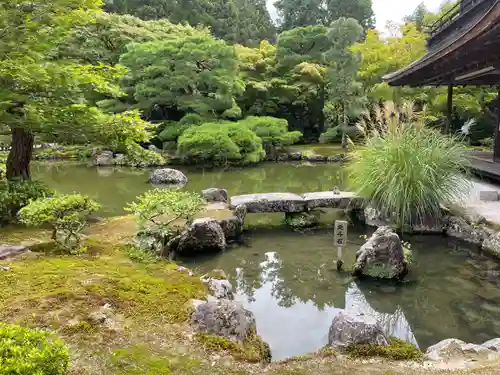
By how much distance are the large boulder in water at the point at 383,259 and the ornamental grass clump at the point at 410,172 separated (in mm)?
1340

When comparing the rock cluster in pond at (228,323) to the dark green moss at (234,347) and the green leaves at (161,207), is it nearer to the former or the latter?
the dark green moss at (234,347)

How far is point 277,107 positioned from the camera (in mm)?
20609

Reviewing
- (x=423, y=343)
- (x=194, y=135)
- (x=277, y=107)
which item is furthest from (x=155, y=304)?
(x=277, y=107)

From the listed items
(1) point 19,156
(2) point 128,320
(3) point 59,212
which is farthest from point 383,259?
(1) point 19,156

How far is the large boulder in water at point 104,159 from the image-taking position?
48.4ft

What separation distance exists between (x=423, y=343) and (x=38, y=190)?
188 inches

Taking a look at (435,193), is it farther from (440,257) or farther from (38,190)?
(38,190)

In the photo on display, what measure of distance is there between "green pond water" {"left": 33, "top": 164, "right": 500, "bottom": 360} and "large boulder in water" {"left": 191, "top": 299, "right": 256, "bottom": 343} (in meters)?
0.50

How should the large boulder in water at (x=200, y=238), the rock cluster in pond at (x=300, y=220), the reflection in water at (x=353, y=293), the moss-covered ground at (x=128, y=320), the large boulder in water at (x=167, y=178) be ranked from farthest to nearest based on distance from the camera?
the large boulder in water at (x=167, y=178) < the rock cluster in pond at (x=300, y=220) < the large boulder in water at (x=200, y=238) < the reflection in water at (x=353, y=293) < the moss-covered ground at (x=128, y=320)

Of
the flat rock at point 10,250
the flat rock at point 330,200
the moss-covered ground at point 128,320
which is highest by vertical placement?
the flat rock at point 330,200

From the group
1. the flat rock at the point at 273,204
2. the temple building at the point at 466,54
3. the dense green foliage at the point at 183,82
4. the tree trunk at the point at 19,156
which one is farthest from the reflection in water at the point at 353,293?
the temple building at the point at 466,54

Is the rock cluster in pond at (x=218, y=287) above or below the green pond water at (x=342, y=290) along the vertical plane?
above

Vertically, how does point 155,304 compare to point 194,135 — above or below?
below

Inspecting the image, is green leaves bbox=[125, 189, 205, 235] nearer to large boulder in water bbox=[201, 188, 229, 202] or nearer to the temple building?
large boulder in water bbox=[201, 188, 229, 202]
